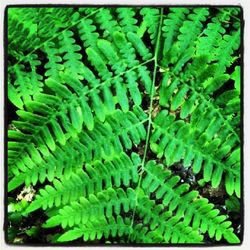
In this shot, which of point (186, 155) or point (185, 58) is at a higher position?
point (185, 58)

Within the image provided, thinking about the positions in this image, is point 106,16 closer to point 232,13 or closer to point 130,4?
point 130,4

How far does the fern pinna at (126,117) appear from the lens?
5.99 ft

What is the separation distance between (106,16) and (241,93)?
0.54 meters

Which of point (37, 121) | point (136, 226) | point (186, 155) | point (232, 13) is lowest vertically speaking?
point (136, 226)

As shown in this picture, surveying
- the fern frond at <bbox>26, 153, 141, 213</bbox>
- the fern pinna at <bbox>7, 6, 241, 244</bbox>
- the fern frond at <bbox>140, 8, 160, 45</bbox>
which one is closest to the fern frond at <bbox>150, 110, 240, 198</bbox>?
the fern pinna at <bbox>7, 6, 241, 244</bbox>

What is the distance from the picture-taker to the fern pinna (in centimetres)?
183

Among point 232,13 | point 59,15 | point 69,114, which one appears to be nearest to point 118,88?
point 69,114

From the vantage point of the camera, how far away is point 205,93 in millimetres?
1836

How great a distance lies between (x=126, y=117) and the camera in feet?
6.10

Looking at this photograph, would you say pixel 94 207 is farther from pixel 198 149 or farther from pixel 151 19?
pixel 151 19

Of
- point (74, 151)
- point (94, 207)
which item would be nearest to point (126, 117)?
point (74, 151)

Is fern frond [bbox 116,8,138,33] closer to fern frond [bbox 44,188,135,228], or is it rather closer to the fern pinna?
the fern pinna

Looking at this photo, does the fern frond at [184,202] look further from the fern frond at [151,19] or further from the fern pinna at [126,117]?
the fern frond at [151,19]

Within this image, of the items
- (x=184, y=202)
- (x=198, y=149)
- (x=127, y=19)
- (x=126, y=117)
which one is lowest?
(x=184, y=202)
